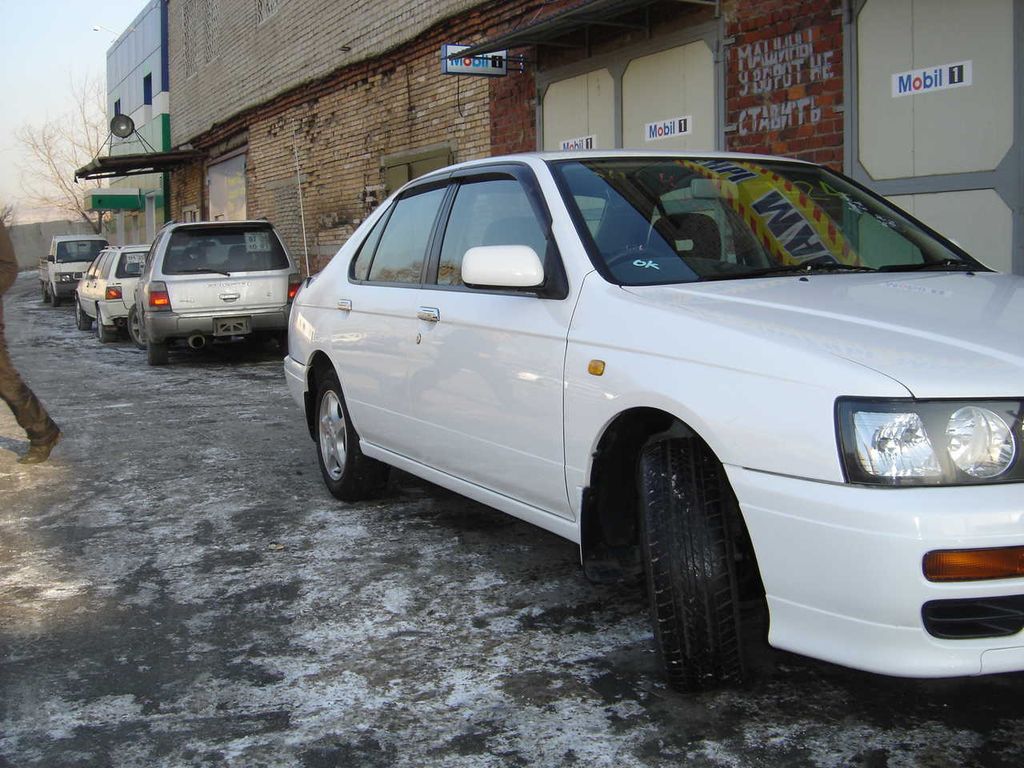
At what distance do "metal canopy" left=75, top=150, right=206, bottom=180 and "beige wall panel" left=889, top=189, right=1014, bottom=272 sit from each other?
75.5 feet

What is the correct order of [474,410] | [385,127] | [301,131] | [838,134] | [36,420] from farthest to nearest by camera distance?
[301,131]
[385,127]
[838,134]
[36,420]
[474,410]

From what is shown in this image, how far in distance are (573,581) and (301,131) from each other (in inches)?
698

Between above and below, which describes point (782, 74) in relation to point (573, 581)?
above

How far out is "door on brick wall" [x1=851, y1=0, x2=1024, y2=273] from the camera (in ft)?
24.1

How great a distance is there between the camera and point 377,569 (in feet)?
15.5

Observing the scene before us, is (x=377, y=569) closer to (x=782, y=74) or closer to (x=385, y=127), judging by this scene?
(x=782, y=74)

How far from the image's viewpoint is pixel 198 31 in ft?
94.0

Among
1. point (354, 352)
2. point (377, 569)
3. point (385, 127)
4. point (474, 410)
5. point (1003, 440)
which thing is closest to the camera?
point (1003, 440)

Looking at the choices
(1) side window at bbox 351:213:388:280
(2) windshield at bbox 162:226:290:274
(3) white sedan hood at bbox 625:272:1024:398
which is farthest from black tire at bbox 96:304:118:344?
(3) white sedan hood at bbox 625:272:1024:398

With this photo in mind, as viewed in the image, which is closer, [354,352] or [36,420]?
[354,352]

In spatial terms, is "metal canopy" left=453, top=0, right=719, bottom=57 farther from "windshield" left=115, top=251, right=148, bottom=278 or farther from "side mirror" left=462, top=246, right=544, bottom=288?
"windshield" left=115, top=251, right=148, bottom=278

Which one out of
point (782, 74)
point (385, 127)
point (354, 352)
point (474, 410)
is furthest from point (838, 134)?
point (385, 127)

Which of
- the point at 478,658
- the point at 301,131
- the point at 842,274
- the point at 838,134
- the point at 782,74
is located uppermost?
the point at 301,131

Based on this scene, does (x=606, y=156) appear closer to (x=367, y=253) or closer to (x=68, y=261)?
(x=367, y=253)
